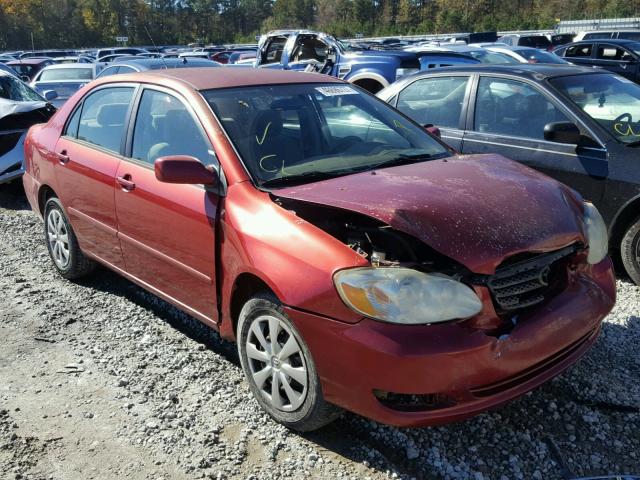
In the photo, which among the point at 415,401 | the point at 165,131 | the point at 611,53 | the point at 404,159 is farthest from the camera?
the point at 611,53

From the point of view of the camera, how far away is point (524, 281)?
2.79 m

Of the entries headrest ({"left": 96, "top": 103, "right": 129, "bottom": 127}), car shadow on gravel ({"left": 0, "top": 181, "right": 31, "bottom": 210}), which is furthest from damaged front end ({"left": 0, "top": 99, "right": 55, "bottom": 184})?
headrest ({"left": 96, "top": 103, "right": 129, "bottom": 127})

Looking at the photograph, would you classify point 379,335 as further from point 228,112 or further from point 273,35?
point 273,35

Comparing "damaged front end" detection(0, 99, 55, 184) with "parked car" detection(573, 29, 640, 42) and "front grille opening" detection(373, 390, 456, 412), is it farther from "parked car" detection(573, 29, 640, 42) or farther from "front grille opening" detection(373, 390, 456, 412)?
"parked car" detection(573, 29, 640, 42)

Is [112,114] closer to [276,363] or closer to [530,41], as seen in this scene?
[276,363]

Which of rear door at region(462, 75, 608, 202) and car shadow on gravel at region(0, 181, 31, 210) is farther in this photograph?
car shadow on gravel at region(0, 181, 31, 210)

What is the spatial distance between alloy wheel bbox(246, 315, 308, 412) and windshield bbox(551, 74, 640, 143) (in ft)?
10.8

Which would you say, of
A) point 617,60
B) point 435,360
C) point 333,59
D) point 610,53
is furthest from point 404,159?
point 610,53

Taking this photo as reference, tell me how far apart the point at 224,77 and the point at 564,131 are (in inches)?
104

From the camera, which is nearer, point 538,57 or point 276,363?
point 276,363

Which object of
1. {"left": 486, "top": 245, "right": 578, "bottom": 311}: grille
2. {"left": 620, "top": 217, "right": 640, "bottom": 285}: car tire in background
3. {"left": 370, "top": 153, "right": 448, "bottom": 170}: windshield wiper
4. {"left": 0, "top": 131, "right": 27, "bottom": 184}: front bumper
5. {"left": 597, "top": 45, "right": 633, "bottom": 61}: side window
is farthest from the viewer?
{"left": 597, "top": 45, "right": 633, "bottom": 61}: side window

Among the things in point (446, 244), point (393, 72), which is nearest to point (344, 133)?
point (446, 244)

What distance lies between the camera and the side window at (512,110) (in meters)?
5.15

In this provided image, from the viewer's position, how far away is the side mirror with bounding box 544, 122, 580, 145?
187 inches
